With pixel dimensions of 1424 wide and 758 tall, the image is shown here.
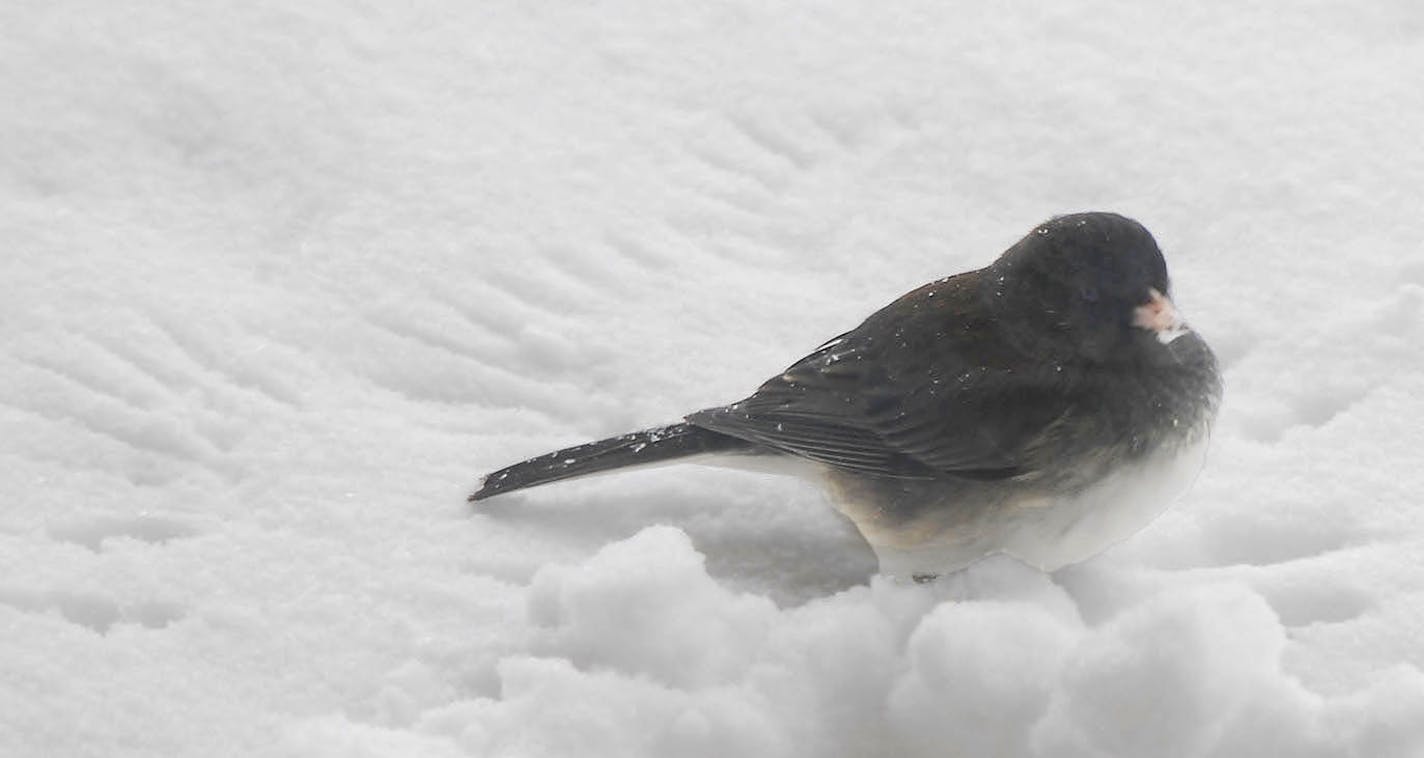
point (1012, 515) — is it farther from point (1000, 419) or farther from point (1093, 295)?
point (1093, 295)

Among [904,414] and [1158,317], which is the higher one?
[1158,317]

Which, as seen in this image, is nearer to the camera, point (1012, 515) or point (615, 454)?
point (1012, 515)

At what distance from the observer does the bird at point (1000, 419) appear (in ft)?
9.02

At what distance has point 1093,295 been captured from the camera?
2850 millimetres

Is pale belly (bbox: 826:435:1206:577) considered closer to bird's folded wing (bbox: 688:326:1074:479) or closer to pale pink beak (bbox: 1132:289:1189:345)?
bird's folded wing (bbox: 688:326:1074:479)

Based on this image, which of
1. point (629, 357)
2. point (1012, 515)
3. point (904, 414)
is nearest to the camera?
point (1012, 515)

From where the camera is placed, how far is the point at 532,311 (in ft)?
11.7

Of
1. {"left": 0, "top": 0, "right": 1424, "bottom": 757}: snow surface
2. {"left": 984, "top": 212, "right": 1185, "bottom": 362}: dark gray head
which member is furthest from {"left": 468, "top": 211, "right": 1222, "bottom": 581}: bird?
{"left": 0, "top": 0, "right": 1424, "bottom": 757}: snow surface

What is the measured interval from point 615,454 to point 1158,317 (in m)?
1.04

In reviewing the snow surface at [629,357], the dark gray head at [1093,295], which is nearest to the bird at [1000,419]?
the dark gray head at [1093,295]

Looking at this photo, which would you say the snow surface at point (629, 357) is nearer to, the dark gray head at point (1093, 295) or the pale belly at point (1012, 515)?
the pale belly at point (1012, 515)

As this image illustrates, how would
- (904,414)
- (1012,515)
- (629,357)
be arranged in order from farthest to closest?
1. (629,357)
2. (904,414)
3. (1012,515)

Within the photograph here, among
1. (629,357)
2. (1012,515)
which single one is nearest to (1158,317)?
(1012,515)

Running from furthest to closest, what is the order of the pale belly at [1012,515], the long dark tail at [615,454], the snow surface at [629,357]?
the long dark tail at [615,454] → the pale belly at [1012,515] → the snow surface at [629,357]
